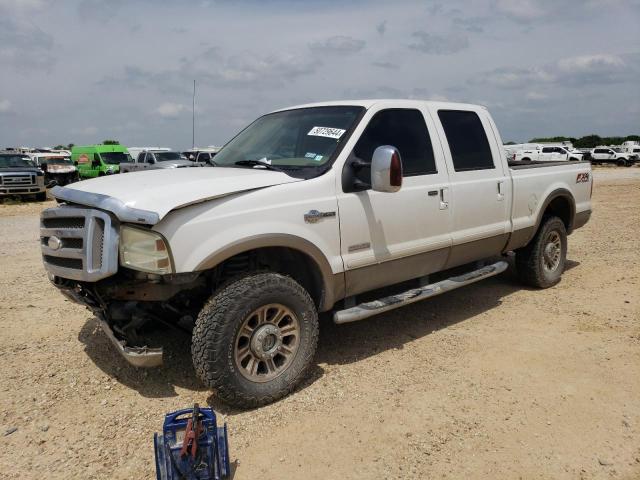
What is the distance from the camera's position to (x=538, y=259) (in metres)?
6.15

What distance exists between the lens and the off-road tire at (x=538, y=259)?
20.1 ft

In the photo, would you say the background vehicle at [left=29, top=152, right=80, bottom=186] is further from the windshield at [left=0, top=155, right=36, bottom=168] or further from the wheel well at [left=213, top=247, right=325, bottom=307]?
the wheel well at [left=213, top=247, right=325, bottom=307]

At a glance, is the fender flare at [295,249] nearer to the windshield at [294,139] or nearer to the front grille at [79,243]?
the front grille at [79,243]

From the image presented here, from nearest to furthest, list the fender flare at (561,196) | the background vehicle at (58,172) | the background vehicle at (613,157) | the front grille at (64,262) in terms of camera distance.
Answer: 1. the front grille at (64,262)
2. the fender flare at (561,196)
3. the background vehicle at (58,172)
4. the background vehicle at (613,157)

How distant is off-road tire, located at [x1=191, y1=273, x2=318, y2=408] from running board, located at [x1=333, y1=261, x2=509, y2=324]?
1.43 feet

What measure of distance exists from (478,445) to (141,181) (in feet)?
8.91

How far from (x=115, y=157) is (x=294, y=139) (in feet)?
76.1

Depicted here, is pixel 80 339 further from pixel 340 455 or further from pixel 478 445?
pixel 478 445

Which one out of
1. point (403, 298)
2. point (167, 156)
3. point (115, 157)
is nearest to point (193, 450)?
point (403, 298)

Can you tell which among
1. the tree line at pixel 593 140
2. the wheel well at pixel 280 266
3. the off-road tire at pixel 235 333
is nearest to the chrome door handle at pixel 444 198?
the wheel well at pixel 280 266

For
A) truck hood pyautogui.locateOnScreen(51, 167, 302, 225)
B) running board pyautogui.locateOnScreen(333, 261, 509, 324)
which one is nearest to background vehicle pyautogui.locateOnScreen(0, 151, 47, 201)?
truck hood pyautogui.locateOnScreen(51, 167, 302, 225)

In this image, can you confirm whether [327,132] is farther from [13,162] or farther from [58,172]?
[58,172]

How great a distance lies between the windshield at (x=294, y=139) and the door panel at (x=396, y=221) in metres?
0.21

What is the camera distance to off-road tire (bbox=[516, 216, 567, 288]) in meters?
6.13
